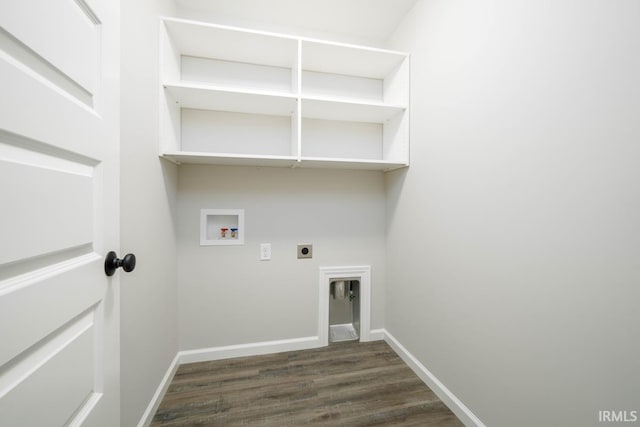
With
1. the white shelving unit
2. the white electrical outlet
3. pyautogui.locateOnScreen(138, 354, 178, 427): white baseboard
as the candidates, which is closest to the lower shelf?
the white shelving unit

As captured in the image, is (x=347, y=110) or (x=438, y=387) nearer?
(x=438, y=387)

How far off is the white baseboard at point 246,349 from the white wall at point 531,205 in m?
0.90

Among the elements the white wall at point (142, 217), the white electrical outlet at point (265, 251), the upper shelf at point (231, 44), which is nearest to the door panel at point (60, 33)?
the white wall at point (142, 217)

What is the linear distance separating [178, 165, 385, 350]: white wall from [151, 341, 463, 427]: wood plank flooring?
0.64ft

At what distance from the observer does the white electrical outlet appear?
1.89 m

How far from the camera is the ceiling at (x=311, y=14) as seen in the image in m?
1.62

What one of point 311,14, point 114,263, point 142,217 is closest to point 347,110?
point 311,14

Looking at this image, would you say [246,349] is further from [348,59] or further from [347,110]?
[348,59]

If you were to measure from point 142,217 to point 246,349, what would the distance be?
126 cm

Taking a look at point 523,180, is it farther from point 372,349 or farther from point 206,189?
point 206,189

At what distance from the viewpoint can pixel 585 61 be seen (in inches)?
32.5

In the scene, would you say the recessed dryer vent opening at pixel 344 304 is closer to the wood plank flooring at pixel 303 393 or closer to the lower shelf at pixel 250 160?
the wood plank flooring at pixel 303 393

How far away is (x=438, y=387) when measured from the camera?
1.47 m

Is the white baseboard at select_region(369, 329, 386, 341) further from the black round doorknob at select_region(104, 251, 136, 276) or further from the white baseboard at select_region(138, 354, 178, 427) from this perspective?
the black round doorknob at select_region(104, 251, 136, 276)
